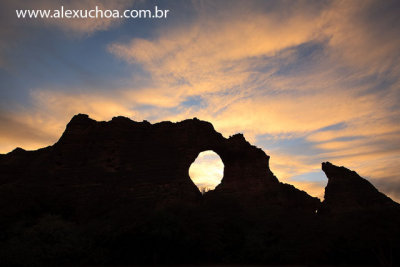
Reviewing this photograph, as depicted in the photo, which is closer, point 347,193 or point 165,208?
point 165,208

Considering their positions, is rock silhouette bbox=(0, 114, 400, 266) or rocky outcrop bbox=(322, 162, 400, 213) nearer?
rock silhouette bbox=(0, 114, 400, 266)

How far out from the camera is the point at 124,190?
28000 mm

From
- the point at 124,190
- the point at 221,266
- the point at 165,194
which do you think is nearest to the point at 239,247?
the point at 221,266

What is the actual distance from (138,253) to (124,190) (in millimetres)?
10551

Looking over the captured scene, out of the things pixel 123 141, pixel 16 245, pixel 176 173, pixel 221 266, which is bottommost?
pixel 221 266

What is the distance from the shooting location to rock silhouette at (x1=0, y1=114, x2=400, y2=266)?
17.7 m

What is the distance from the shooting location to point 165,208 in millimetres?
20516

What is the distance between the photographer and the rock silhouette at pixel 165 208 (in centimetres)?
1770

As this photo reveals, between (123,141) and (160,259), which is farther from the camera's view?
(123,141)

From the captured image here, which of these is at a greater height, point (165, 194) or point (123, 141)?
point (123, 141)

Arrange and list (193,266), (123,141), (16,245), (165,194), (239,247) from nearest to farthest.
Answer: (16,245) → (193,266) → (239,247) → (165,194) → (123,141)

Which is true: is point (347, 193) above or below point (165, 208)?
above

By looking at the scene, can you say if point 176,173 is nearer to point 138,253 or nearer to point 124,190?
point 124,190

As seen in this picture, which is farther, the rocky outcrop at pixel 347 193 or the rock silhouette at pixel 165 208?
the rocky outcrop at pixel 347 193
